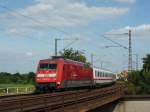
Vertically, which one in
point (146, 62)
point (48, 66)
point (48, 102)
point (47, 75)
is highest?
point (146, 62)

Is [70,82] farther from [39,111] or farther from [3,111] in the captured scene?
[3,111]

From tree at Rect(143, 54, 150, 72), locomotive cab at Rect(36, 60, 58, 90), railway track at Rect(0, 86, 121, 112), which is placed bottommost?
railway track at Rect(0, 86, 121, 112)


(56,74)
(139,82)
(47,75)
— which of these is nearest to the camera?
(56,74)

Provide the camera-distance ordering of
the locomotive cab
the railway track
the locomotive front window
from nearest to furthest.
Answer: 1. the railway track
2. the locomotive cab
3. the locomotive front window

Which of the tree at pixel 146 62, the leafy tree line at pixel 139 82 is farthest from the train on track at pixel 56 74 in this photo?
the tree at pixel 146 62

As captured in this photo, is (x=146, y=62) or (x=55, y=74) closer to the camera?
(x=55, y=74)

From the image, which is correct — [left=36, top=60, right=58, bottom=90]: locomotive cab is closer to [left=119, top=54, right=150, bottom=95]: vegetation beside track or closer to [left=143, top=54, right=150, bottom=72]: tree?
[left=119, top=54, right=150, bottom=95]: vegetation beside track

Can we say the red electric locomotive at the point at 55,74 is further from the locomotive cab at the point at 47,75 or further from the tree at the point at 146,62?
the tree at the point at 146,62

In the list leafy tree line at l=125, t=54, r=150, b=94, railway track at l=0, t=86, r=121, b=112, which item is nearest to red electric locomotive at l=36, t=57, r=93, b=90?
railway track at l=0, t=86, r=121, b=112

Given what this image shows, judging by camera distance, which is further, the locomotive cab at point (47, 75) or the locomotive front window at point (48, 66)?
the locomotive front window at point (48, 66)

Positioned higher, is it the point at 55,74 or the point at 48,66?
the point at 48,66

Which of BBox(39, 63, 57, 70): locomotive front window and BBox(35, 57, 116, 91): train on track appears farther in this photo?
BBox(39, 63, 57, 70): locomotive front window

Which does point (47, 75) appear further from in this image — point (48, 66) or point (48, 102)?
point (48, 102)

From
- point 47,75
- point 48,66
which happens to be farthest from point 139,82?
point 47,75
